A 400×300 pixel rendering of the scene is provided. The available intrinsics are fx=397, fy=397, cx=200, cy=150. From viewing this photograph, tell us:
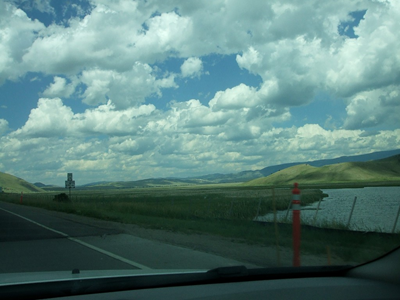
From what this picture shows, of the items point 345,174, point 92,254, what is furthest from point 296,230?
point 345,174

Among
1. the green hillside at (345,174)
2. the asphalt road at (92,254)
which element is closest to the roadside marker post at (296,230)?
the asphalt road at (92,254)

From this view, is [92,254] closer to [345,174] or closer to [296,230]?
[296,230]

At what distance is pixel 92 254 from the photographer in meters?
10.3

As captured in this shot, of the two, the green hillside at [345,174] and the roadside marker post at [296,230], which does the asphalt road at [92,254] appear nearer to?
the roadside marker post at [296,230]

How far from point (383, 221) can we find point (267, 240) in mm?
10132

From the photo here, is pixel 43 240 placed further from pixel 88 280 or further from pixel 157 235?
pixel 88 280

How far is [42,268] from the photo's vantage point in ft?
28.4

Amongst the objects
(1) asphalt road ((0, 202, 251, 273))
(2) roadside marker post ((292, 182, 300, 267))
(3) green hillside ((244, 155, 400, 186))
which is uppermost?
(3) green hillside ((244, 155, 400, 186))

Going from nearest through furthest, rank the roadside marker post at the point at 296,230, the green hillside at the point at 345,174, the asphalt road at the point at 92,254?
the roadside marker post at the point at 296,230, the asphalt road at the point at 92,254, the green hillside at the point at 345,174

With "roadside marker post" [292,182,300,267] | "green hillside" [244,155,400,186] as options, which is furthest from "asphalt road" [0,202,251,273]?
"green hillside" [244,155,400,186]

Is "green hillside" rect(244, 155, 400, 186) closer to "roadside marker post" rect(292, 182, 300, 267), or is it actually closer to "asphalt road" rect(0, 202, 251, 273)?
"asphalt road" rect(0, 202, 251, 273)

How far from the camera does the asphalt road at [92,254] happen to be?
346 inches

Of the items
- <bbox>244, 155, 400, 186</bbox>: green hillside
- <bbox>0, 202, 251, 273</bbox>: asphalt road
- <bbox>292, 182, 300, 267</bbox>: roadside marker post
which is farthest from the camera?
<bbox>244, 155, 400, 186</bbox>: green hillside

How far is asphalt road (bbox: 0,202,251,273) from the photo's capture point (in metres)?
8.80
